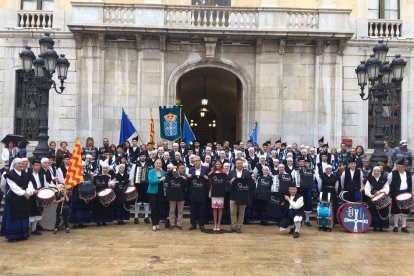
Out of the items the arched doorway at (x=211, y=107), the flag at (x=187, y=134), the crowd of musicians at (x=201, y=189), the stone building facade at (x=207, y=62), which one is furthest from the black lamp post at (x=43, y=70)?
the arched doorway at (x=211, y=107)

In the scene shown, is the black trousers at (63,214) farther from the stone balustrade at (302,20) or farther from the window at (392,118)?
the window at (392,118)

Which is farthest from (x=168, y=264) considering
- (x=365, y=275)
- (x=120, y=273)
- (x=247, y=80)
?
(x=247, y=80)

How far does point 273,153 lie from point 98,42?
29.7 feet

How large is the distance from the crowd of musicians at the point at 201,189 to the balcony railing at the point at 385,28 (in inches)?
335

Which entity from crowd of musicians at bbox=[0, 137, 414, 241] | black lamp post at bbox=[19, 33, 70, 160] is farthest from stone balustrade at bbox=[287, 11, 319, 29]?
black lamp post at bbox=[19, 33, 70, 160]

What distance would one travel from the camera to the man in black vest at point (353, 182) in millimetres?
13188

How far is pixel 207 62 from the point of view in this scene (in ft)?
65.6

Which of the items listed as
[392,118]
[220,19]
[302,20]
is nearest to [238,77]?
[220,19]

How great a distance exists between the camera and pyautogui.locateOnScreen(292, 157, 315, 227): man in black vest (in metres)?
13.4

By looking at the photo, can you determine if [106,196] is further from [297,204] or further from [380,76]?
[380,76]

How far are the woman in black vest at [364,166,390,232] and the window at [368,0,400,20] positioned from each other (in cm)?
1055

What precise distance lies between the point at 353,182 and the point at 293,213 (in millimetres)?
2223

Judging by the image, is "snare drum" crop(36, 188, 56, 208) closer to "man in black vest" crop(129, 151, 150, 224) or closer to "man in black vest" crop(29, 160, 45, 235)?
"man in black vest" crop(29, 160, 45, 235)

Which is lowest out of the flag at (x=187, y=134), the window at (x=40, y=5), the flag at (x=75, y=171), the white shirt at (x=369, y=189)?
the white shirt at (x=369, y=189)
